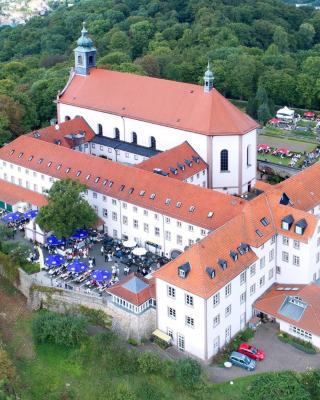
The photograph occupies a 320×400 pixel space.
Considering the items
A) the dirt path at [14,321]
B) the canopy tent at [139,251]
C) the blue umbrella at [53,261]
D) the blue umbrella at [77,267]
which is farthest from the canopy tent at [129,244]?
the dirt path at [14,321]

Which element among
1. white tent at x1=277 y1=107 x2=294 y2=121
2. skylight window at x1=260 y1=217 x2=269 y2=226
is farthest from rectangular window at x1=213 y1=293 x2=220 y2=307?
white tent at x1=277 y1=107 x2=294 y2=121

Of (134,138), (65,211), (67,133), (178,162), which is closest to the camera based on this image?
(65,211)

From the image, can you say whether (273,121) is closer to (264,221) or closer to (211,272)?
(264,221)

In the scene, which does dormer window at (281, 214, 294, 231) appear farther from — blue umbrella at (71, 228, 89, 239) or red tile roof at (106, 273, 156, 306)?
blue umbrella at (71, 228, 89, 239)

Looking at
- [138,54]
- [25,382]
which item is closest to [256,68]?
[138,54]

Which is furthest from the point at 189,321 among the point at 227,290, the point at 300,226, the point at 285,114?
the point at 285,114

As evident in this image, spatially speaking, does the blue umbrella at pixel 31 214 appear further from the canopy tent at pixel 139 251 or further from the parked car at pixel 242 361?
the parked car at pixel 242 361
